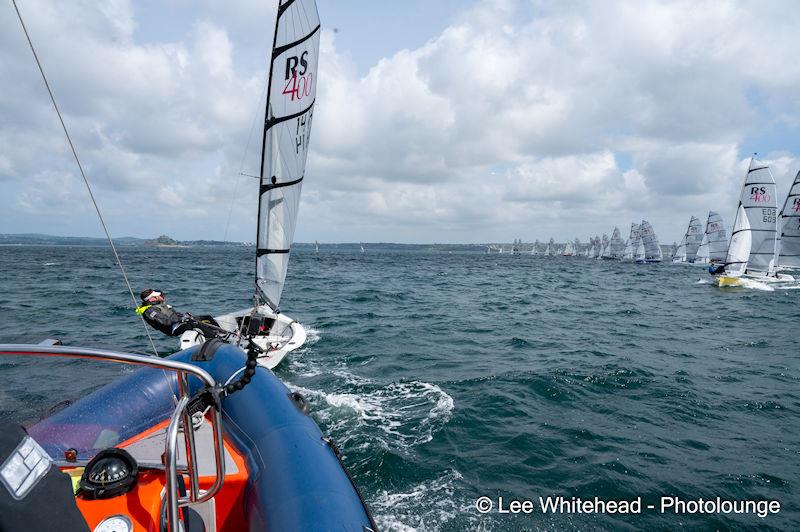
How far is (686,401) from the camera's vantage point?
8.27 m

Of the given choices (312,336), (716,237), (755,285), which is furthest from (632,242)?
(312,336)

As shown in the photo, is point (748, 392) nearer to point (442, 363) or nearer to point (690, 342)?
point (690, 342)

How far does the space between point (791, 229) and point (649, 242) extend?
4857cm

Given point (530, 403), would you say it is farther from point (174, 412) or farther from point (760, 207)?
point (760, 207)

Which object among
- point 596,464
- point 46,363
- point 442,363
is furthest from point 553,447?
point 46,363

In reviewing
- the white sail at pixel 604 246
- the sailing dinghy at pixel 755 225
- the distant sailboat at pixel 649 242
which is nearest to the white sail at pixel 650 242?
the distant sailboat at pixel 649 242

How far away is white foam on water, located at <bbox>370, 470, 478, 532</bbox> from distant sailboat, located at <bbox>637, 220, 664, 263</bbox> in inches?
3617

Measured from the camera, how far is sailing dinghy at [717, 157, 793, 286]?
118 feet

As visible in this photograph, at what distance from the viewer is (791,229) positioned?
120 feet

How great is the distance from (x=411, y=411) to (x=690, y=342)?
11.2 meters

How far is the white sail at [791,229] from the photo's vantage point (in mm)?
35781

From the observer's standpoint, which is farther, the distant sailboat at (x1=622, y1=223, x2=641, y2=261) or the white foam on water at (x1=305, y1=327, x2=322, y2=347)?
the distant sailboat at (x1=622, y1=223, x2=641, y2=261)

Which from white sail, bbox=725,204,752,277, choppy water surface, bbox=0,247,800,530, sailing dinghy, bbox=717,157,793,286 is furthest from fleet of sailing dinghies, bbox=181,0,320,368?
white sail, bbox=725,204,752,277

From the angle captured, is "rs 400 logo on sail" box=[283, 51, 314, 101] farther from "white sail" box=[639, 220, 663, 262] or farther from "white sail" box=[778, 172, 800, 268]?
"white sail" box=[639, 220, 663, 262]
